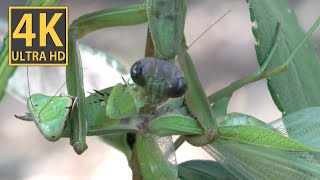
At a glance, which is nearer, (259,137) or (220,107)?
(259,137)

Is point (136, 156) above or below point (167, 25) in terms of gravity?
below

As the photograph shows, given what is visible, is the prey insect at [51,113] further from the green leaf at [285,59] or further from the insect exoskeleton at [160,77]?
the green leaf at [285,59]

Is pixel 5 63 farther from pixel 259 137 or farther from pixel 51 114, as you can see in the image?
pixel 259 137

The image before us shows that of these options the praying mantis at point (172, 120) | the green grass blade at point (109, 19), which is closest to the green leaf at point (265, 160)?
the praying mantis at point (172, 120)

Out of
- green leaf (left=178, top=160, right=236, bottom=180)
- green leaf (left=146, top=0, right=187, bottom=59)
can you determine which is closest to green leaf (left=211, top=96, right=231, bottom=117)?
green leaf (left=178, top=160, right=236, bottom=180)

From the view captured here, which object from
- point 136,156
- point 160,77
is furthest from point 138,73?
point 136,156
